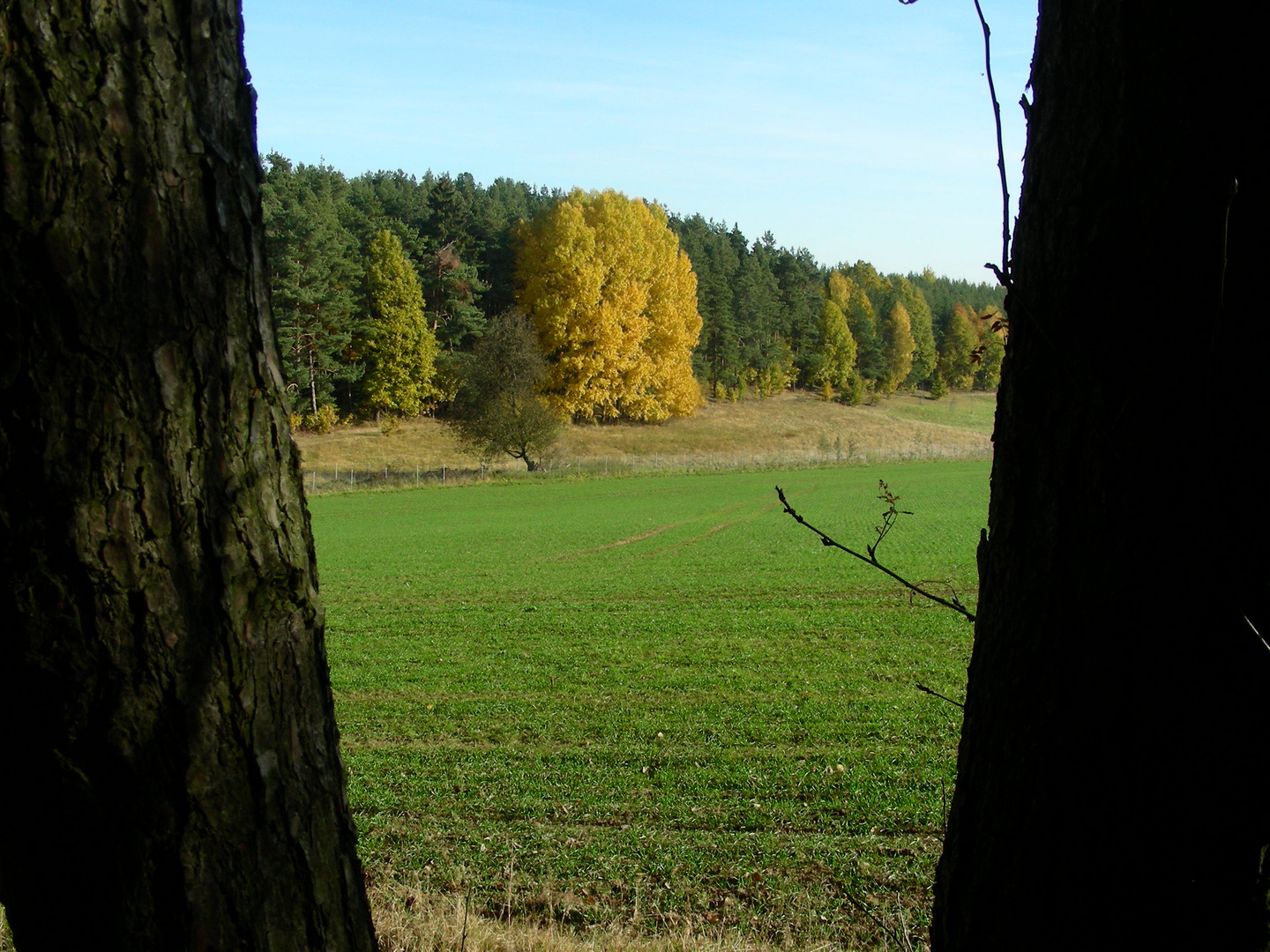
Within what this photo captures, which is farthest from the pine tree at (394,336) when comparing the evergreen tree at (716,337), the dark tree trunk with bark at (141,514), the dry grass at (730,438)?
the dark tree trunk with bark at (141,514)

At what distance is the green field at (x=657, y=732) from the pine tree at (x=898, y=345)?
73.9m

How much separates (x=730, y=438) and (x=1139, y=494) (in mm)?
63493

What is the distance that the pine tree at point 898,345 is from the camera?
96.9 m

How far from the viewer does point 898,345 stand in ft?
321

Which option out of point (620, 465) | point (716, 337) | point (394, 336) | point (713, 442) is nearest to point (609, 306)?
point (620, 465)

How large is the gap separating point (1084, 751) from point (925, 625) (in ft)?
49.6

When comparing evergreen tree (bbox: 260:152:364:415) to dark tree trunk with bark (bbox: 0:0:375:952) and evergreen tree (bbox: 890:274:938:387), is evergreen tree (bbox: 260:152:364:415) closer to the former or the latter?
dark tree trunk with bark (bbox: 0:0:375:952)

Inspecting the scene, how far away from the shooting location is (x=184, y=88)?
4.89 feet

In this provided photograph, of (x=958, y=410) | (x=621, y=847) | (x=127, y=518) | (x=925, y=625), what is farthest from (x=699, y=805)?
(x=958, y=410)

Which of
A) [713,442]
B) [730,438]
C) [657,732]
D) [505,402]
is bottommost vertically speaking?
[657,732]

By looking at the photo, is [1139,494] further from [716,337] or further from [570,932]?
[716,337]

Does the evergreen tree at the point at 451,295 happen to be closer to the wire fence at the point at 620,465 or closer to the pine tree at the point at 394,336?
the pine tree at the point at 394,336

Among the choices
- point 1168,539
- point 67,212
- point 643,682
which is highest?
point 67,212

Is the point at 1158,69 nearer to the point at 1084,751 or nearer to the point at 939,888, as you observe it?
the point at 1084,751
